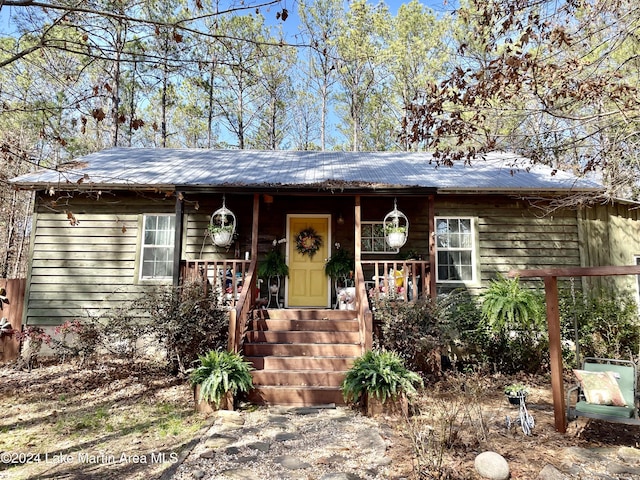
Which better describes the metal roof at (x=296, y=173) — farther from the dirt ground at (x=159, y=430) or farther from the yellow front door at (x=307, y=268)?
the dirt ground at (x=159, y=430)

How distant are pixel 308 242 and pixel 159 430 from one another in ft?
15.5

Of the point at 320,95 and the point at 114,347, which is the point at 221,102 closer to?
the point at 320,95

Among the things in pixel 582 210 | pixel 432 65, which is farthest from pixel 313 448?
pixel 432 65

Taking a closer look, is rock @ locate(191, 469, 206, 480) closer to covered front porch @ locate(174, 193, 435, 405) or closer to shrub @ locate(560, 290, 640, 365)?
covered front porch @ locate(174, 193, 435, 405)

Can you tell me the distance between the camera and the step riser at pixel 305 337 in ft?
19.7

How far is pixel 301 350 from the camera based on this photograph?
5824 mm

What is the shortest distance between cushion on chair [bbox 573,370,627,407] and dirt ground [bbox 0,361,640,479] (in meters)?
0.43

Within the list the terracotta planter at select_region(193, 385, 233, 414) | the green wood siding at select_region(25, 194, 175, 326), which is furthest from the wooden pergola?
the green wood siding at select_region(25, 194, 175, 326)

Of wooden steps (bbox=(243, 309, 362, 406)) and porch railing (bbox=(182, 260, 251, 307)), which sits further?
porch railing (bbox=(182, 260, 251, 307))

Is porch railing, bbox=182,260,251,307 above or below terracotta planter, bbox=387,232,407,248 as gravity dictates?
below

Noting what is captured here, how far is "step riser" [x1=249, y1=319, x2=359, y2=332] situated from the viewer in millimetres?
6238

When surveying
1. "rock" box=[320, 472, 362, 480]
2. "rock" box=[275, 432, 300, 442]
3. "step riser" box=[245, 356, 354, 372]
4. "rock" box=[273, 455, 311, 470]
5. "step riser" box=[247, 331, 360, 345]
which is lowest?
"rock" box=[273, 455, 311, 470]

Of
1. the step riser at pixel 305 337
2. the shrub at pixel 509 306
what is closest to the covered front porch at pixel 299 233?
the step riser at pixel 305 337

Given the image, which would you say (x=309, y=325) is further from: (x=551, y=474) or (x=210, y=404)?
(x=551, y=474)
